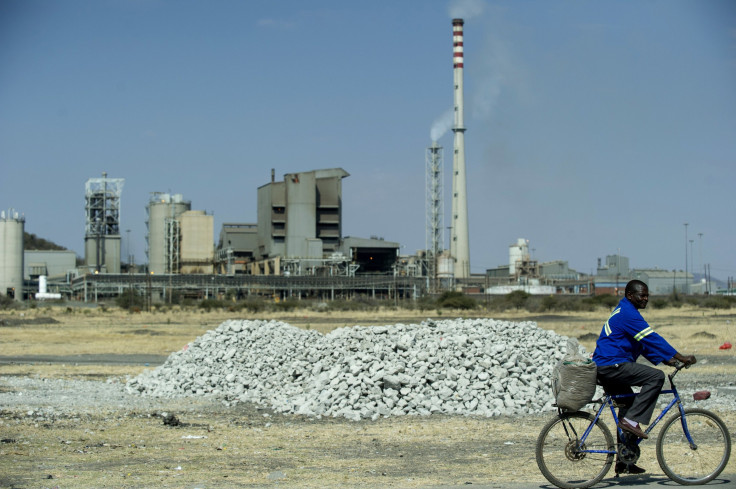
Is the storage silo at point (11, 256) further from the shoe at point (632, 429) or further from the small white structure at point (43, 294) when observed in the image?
the shoe at point (632, 429)

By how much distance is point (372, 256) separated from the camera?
94.1m

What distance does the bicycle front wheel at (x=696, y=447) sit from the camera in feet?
23.9

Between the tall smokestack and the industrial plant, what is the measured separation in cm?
12

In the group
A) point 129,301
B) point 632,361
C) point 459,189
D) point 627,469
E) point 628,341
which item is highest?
point 459,189

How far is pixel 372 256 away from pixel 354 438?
272ft

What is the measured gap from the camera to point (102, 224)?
337ft

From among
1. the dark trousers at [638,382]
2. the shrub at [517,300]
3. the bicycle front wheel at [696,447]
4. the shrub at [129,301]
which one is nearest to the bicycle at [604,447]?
the bicycle front wheel at [696,447]

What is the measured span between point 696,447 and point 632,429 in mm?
702

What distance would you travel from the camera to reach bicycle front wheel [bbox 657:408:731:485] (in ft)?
23.9

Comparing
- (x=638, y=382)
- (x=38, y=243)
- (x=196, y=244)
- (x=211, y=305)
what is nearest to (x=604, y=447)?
(x=638, y=382)

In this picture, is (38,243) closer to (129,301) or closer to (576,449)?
(129,301)

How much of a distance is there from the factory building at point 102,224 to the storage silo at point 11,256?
8314 millimetres

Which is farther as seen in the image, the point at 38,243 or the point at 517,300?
the point at 38,243

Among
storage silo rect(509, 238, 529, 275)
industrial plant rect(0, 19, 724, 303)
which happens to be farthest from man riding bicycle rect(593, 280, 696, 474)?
storage silo rect(509, 238, 529, 275)
